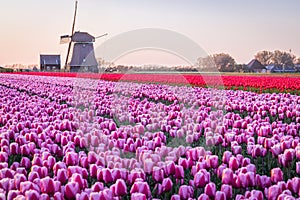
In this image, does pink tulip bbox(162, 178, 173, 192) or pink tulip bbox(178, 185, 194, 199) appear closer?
pink tulip bbox(178, 185, 194, 199)

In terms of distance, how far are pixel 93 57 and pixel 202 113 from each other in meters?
44.4

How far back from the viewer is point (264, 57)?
10581cm

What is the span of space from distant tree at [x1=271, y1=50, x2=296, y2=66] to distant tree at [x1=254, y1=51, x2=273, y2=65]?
3.03 feet

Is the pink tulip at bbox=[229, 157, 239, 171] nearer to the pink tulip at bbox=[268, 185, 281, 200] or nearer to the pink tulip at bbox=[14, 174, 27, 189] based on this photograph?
the pink tulip at bbox=[268, 185, 281, 200]

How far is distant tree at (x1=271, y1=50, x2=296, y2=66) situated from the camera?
4048 inches

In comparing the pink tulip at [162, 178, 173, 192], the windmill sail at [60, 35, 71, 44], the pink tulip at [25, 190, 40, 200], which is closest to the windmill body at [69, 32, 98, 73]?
the windmill sail at [60, 35, 71, 44]

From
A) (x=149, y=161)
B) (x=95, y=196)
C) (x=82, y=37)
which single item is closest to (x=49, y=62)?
(x=82, y=37)

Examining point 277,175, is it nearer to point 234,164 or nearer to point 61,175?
point 234,164

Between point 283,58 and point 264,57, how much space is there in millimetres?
4355

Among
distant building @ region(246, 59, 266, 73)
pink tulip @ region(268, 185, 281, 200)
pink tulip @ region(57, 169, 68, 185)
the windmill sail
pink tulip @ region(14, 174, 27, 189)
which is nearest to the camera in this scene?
pink tulip @ region(268, 185, 281, 200)

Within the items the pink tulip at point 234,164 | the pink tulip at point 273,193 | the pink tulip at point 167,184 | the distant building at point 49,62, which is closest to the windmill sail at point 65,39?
the distant building at point 49,62

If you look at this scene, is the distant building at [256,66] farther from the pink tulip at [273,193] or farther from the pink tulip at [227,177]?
the pink tulip at [273,193]

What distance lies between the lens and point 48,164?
3654 mm

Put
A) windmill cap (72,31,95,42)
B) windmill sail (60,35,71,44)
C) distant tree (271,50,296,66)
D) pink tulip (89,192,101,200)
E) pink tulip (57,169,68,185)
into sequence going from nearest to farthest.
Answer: pink tulip (89,192,101,200) → pink tulip (57,169,68,185) → windmill cap (72,31,95,42) → windmill sail (60,35,71,44) → distant tree (271,50,296,66)
